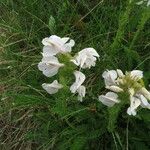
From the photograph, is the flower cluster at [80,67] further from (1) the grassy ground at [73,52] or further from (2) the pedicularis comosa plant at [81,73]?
(1) the grassy ground at [73,52]

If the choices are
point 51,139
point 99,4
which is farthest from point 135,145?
point 99,4

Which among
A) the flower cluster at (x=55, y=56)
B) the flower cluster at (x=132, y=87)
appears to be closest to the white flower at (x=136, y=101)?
the flower cluster at (x=132, y=87)

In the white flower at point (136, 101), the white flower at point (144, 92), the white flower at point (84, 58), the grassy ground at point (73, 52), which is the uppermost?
the white flower at point (84, 58)

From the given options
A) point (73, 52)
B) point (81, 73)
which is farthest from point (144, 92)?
point (73, 52)

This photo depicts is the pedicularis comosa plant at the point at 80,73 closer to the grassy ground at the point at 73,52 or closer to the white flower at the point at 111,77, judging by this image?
the white flower at the point at 111,77

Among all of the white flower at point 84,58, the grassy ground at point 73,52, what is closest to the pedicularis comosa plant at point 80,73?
the white flower at point 84,58

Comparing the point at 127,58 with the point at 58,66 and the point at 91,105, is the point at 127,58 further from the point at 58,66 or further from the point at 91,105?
the point at 58,66

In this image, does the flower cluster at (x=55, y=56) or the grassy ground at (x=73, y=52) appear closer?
the flower cluster at (x=55, y=56)

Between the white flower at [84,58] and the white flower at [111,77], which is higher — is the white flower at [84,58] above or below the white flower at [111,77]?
above

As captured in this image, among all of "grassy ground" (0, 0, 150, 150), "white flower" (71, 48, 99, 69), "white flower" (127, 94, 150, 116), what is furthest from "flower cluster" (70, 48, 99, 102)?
"grassy ground" (0, 0, 150, 150)
